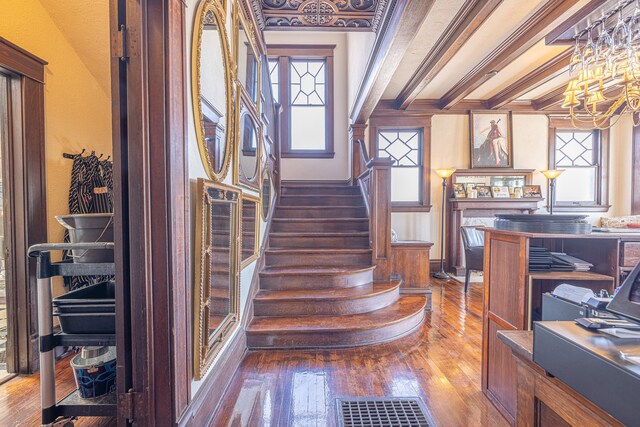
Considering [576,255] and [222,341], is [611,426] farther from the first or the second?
[222,341]

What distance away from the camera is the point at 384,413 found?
5.87 feet

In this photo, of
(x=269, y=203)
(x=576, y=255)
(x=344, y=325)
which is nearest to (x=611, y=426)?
(x=576, y=255)

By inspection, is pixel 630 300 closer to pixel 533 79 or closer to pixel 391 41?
pixel 391 41

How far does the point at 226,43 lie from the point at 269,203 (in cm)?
211

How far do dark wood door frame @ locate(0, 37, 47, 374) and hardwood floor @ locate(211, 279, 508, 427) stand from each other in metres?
1.55

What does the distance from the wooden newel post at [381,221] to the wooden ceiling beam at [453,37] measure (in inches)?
52.9

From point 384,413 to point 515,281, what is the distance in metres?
1.04

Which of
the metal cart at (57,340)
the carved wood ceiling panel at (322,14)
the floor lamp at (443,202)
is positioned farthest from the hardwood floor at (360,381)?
the carved wood ceiling panel at (322,14)

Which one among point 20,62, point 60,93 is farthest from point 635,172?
point 20,62

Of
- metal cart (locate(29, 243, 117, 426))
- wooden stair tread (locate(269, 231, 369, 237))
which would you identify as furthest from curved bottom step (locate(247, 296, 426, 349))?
metal cart (locate(29, 243, 117, 426))

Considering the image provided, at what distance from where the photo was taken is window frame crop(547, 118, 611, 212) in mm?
5570

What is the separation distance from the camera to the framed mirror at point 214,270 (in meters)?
1.55

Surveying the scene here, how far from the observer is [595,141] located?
566 cm

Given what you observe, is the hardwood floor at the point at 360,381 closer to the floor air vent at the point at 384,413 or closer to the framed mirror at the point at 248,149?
the floor air vent at the point at 384,413
